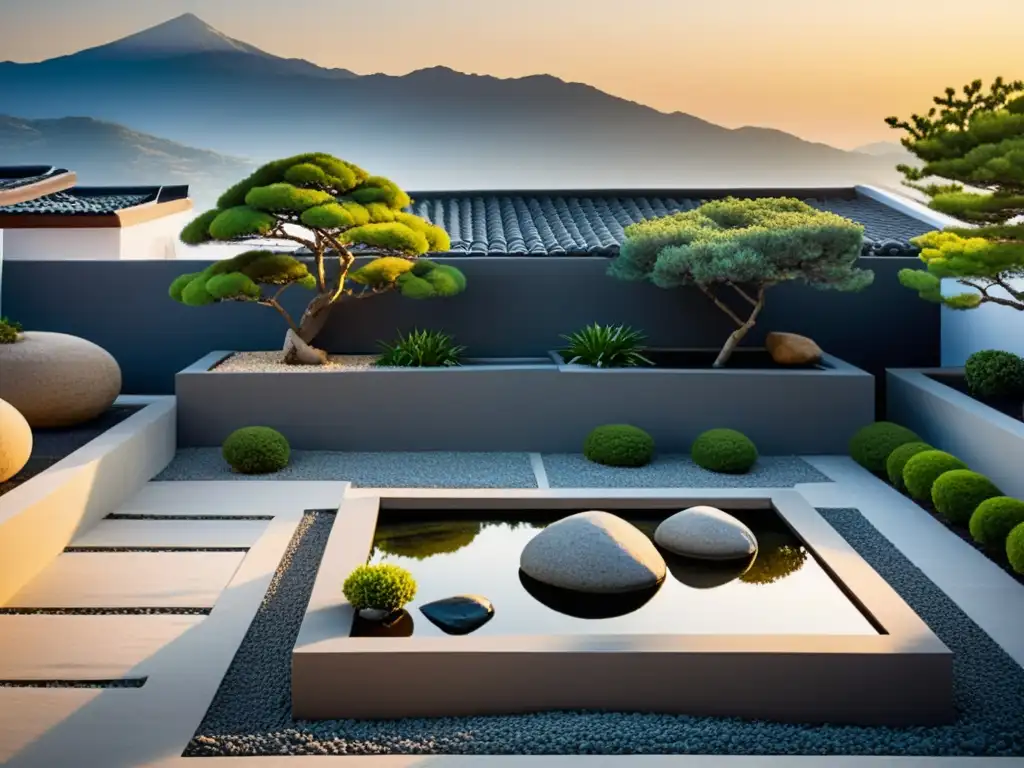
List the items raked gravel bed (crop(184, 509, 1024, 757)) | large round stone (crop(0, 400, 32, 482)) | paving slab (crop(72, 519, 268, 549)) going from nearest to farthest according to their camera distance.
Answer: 1. raked gravel bed (crop(184, 509, 1024, 757))
2. large round stone (crop(0, 400, 32, 482))
3. paving slab (crop(72, 519, 268, 549))

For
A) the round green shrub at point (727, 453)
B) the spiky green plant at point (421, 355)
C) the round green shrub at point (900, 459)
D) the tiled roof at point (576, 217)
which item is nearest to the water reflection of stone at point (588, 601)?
the round green shrub at point (727, 453)

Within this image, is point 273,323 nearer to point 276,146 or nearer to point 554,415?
point 554,415

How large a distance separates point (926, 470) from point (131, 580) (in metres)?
6.15

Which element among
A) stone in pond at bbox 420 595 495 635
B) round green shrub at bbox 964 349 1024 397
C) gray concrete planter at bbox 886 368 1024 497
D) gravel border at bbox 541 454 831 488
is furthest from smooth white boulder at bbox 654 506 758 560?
round green shrub at bbox 964 349 1024 397

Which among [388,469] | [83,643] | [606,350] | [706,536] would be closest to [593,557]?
[706,536]

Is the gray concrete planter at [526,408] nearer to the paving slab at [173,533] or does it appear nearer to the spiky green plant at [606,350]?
the spiky green plant at [606,350]

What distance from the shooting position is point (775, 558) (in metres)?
7.03

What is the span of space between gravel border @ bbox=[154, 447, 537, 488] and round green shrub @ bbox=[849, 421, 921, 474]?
313 cm

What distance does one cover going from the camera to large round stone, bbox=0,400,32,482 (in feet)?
25.7

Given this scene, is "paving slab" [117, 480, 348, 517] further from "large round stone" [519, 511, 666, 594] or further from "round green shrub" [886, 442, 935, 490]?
"round green shrub" [886, 442, 935, 490]

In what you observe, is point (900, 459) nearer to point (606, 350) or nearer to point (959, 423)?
point (959, 423)

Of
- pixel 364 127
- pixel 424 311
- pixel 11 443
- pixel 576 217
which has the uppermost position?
pixel 364 127

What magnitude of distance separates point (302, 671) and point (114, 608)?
2061 mm

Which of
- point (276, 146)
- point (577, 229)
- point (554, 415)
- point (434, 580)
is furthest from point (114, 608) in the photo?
point (276, 146)
